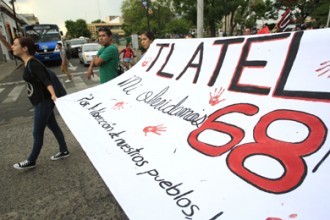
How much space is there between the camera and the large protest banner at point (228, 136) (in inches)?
52.0

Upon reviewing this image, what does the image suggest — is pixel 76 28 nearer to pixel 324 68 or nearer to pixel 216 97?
pixel 216 97

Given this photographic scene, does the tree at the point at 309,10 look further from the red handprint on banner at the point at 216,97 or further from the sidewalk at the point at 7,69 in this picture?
the red handprint on banner at the point at 216,97

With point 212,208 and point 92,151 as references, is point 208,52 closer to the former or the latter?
point 92,151

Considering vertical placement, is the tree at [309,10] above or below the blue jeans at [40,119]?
above

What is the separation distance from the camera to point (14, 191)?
3.23m

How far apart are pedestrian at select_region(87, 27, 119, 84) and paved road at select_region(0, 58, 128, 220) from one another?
1303 mm

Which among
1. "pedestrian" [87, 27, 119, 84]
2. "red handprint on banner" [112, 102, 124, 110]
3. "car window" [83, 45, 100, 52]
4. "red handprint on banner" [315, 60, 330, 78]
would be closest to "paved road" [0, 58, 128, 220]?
"red handprint on banner" [112, 102, 124, 110]

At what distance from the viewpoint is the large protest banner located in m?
1.32

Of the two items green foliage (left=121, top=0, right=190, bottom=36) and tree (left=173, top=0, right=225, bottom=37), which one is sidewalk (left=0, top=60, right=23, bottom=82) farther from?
green foliage (left=121, top=0, right=190, bottom=36)

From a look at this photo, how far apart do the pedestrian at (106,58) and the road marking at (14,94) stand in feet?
19.7

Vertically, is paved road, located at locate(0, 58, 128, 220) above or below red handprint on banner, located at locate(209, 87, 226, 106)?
below

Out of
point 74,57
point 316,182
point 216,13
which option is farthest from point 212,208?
point 216,13

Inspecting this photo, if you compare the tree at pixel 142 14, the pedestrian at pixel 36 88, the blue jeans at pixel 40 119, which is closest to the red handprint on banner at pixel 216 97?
the pedestrian at pixel 36 88

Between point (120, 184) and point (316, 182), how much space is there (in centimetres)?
105
